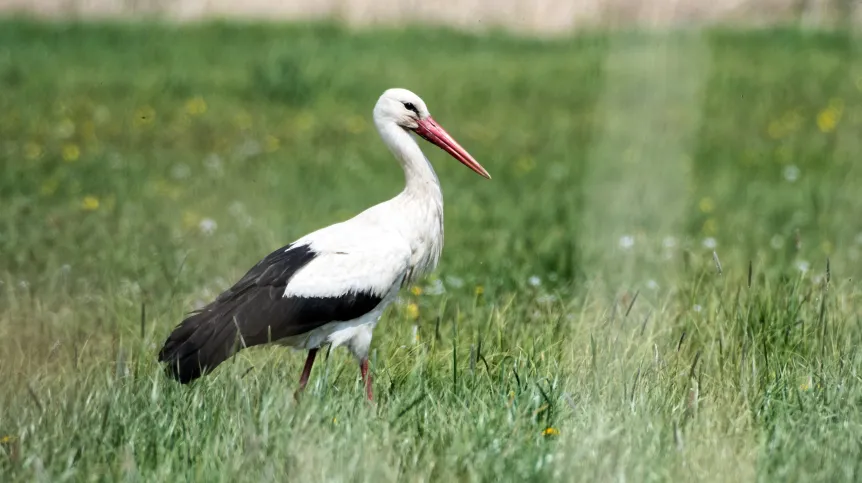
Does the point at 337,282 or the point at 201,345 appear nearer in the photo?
the point at 201,345

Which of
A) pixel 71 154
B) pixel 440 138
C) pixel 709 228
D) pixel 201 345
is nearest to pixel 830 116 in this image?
pixel 709 228

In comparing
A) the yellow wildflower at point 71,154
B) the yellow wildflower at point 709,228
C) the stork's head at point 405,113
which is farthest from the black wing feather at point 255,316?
the yellow wildflower at point 71,154

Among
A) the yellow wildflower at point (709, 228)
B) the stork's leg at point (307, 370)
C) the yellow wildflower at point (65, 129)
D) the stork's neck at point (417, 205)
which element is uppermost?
the stork's neck at point (417, 205)

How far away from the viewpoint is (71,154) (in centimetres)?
934

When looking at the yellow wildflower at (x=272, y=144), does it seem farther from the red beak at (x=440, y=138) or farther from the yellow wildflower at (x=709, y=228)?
the red beak at (x=440, y=138)

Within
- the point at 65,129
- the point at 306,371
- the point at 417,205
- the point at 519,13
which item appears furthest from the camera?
the point at 519,13

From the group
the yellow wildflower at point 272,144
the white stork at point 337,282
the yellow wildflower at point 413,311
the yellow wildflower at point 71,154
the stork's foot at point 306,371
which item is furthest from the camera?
the yellow wildflower at point 272,144

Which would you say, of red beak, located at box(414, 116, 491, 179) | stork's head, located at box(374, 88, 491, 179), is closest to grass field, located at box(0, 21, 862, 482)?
red beak, located at box(414, 116, 491, 179)

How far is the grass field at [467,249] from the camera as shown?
3.54m

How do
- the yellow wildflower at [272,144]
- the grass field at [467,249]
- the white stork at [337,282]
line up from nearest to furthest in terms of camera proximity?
the grass field at [467,249]
the white stork at [337,282]
the yellow wildflower at [272,144]

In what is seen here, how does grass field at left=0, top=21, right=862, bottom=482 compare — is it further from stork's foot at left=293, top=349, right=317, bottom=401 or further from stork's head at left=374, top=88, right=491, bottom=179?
stork's head at left=374, top=88, right=491, bottom=179

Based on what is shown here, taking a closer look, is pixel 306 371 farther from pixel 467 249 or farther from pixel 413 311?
pixel 467 249

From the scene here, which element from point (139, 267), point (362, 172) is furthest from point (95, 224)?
point (362, 172)

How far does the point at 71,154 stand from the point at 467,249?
359cm
